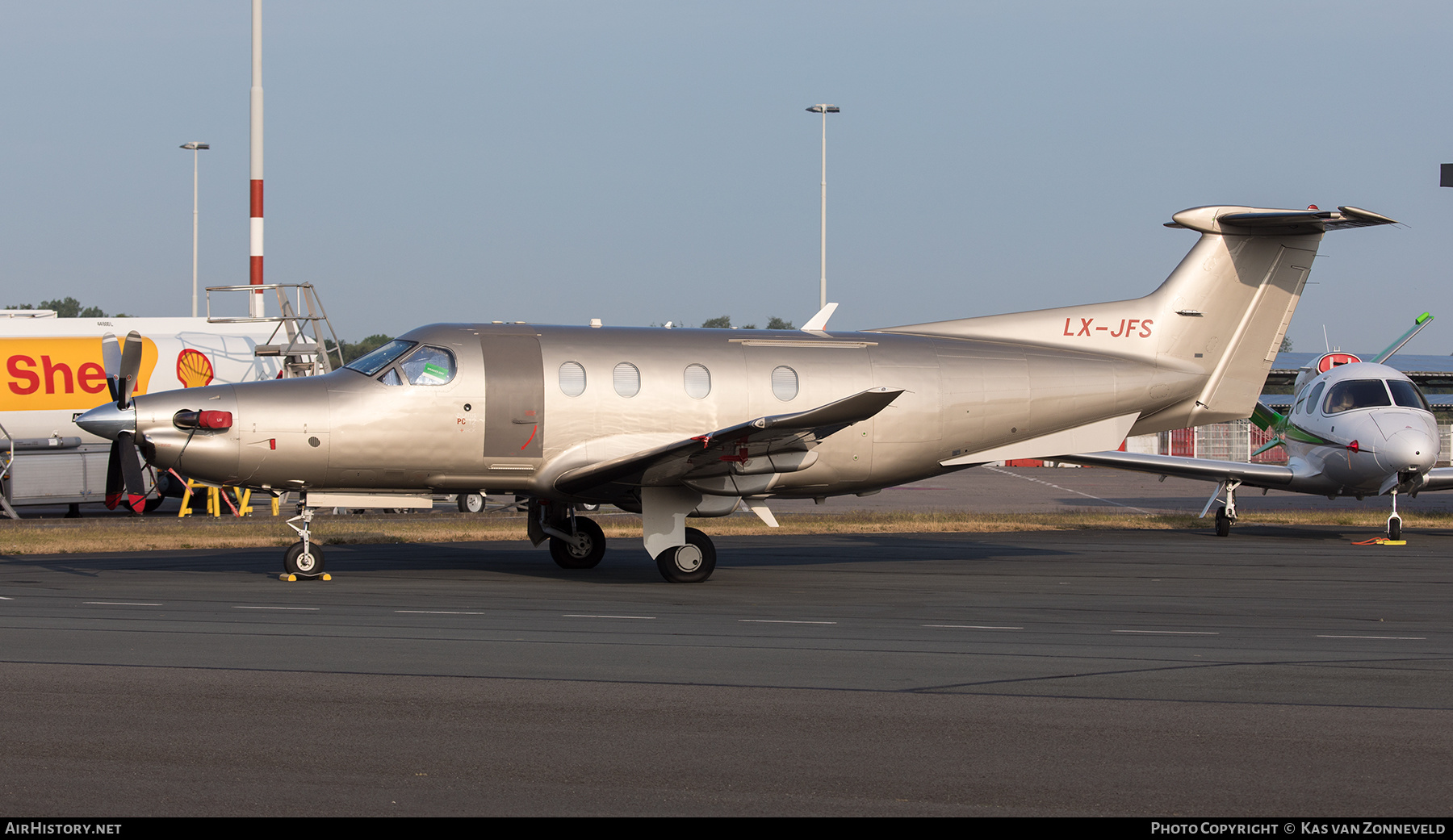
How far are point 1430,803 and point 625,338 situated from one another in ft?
37.2

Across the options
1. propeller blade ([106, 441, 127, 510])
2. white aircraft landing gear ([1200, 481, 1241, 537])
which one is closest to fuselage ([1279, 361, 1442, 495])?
white aircraft landing gear ([1200, 481, 1241, 537])

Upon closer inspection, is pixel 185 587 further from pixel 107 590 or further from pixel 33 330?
pixel 33 330

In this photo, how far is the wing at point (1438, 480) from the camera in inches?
869

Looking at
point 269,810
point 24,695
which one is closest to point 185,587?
point 24,695

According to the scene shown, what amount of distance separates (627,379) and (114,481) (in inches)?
243

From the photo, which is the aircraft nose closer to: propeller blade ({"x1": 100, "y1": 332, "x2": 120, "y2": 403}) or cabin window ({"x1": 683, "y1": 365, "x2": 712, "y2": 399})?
propeller blade ({"x1": 100, "y1": 332, "x2": 120, "y2": 403})

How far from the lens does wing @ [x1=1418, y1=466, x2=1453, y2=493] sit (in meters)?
22.1

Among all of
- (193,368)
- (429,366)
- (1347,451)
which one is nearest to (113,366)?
(429,366)

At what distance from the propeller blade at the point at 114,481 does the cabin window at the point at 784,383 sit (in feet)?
25.3

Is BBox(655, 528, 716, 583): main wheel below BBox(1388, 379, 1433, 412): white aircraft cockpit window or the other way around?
below

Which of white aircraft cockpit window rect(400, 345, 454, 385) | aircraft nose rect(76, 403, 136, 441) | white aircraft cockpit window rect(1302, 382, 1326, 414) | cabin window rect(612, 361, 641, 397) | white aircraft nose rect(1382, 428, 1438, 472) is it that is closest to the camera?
aircraft nose rect(76, 403, 136, 441)

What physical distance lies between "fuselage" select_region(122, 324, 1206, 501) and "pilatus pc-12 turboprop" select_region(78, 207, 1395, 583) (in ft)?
0.08

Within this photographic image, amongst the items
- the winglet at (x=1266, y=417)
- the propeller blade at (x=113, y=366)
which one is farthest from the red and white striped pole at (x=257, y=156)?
the winglet at (x=1266, y=417)

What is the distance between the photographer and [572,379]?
1486 cm
